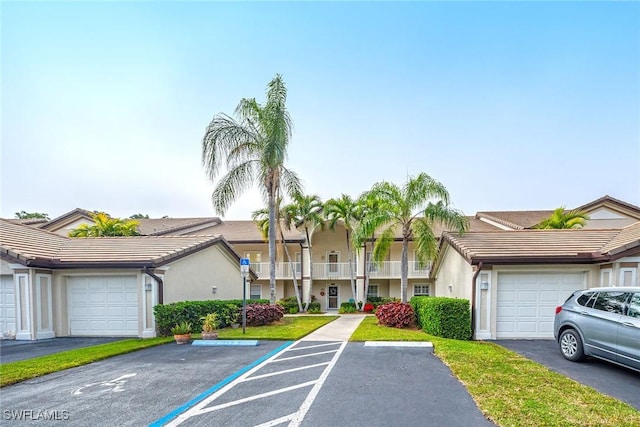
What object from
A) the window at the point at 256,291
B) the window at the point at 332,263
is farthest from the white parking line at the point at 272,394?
the window at the point at 256,291

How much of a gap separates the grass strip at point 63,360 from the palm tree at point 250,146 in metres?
6.01

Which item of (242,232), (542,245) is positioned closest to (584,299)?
(542,245)

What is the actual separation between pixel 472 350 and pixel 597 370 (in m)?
2.37

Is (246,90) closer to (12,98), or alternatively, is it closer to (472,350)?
(12,98)

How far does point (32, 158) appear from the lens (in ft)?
40.9

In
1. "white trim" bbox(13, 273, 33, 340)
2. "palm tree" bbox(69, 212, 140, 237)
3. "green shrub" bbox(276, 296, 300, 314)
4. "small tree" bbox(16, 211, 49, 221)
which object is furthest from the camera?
"small tree" bbox(16, 211, 49, 221)

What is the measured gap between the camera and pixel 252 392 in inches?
204

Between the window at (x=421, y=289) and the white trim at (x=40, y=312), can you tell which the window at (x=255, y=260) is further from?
the white trim at (x=40, y=312)

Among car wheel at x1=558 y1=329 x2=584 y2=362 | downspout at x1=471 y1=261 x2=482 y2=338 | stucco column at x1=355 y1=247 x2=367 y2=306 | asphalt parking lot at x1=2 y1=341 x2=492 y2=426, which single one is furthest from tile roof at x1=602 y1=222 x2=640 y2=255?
stucco column at x1=355 y1=247 x2=367 y2=306

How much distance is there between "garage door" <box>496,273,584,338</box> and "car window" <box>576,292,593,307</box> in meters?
2.88

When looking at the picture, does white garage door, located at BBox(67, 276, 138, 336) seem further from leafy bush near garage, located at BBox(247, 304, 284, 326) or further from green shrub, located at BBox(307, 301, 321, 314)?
green shrub, located at BBox(307, 301, 321, 314)

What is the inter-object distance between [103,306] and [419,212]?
1194 cm

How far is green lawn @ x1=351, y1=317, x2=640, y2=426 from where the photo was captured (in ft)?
13.3

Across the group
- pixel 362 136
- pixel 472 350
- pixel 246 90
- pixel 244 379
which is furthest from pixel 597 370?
pixel 246 90
